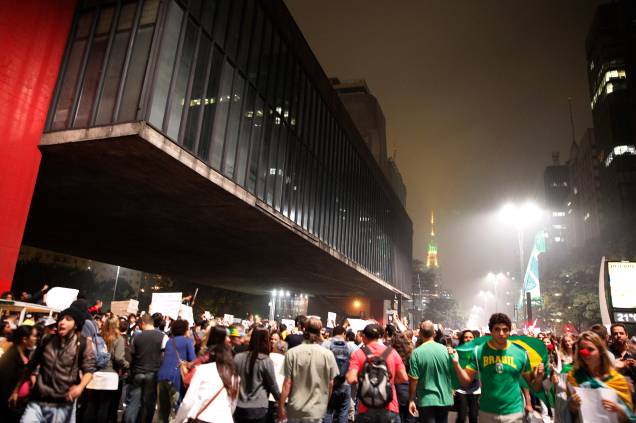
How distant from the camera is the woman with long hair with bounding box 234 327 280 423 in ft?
17.9

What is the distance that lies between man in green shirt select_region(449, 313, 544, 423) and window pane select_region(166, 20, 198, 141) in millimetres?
10714

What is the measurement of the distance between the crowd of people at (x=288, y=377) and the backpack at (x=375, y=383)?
0.01 metres

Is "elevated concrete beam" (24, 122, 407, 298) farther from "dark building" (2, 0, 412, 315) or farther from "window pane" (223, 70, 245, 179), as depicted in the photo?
"window pane" (223, 70, 245, 179)

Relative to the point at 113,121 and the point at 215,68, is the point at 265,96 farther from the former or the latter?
the point at 113,121

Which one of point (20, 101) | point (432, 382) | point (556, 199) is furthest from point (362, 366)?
point (556, 199)

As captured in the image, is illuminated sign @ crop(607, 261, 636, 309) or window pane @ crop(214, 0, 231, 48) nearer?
window pane @ crop(214, 0, 231, 48)

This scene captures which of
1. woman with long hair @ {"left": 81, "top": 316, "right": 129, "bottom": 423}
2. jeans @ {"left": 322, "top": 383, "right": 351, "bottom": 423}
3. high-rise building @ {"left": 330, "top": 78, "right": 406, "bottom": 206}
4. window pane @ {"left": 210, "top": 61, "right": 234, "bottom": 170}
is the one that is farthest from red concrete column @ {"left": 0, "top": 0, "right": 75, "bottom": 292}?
high-rise building @ {"left": 330, "top": 78, "right": 406, "bottom": 206}

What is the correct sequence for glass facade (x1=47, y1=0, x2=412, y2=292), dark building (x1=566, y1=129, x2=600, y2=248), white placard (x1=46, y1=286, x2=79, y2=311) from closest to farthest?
white placard (x1=46, y1=286, x2=79, y2=311), glass facade (x1=47, y1=0, x2=412, y2=292), dark building (x1=566, y1=129, x2=600, y2=248)

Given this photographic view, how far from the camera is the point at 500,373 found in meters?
5.17

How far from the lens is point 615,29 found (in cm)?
9062

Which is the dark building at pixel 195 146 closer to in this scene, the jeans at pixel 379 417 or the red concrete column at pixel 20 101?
the red concrete column at pixel 20 101

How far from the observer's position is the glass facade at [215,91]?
12.5m

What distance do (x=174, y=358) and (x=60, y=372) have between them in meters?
2.85

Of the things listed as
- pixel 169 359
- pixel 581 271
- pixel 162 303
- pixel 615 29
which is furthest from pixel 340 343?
pixel 615 29
